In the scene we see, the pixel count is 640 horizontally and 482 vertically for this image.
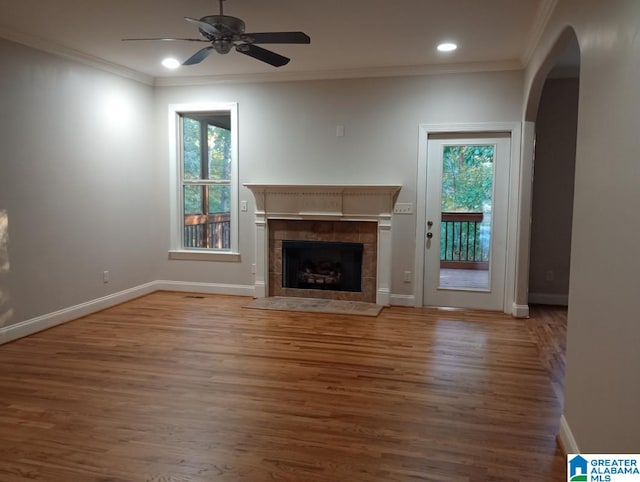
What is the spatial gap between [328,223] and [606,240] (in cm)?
389

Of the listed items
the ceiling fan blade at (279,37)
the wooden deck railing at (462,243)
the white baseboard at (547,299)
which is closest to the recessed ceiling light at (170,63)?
the ceiling fan blade at (279,37)

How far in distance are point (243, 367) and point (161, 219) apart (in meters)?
3.29

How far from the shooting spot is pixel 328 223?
5.68 meters

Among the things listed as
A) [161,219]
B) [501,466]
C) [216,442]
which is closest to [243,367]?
[216,442]

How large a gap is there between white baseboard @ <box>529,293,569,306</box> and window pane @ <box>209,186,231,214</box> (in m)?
3.94

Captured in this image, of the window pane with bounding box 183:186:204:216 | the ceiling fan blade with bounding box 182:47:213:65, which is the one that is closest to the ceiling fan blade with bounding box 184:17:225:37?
the ceiling fan blade with bounding box 182:47:213:65

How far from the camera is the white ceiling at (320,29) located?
352 centimetres

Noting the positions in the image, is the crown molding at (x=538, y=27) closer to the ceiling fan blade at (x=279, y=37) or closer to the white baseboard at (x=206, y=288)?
the ceiling fan blade at (x=279, y=37)

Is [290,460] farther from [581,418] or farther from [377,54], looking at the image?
[377,54]

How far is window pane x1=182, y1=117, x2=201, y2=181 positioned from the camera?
243 inches

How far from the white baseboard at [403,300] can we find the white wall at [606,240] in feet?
9.82

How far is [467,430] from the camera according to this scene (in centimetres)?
263

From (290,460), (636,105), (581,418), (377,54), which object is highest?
(377,54)

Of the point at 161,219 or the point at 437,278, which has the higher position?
the point at 161,219
